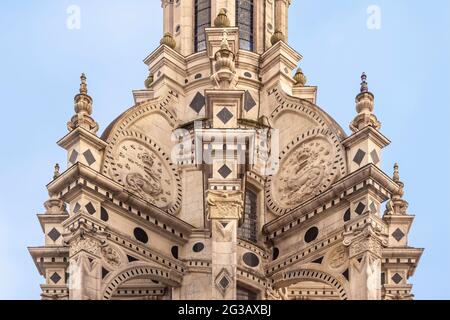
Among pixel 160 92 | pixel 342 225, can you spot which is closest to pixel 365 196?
pixel 342 225

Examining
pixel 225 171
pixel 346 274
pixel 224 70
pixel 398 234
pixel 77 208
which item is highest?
pixel 224 70

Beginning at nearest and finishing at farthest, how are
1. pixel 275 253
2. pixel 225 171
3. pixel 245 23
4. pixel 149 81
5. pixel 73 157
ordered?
pixel 225 171
pixel 73 157
pixel 275 253
pixel 149 81
pixel 245 23

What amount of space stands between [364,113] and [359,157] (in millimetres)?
1469

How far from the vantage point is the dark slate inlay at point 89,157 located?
198 feet

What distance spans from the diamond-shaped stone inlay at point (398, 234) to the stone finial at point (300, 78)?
645cm

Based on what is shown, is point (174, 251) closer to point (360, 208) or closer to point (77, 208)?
point (77, 208)

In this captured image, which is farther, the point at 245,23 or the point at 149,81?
the point at 245,23

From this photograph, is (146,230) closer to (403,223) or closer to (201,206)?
(201,206)

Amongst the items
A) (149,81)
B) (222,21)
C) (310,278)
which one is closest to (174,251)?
(310,278)

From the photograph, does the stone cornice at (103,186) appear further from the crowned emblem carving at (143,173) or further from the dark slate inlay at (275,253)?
the dark slate inlay at (275,253)

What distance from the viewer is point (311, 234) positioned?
200 feet

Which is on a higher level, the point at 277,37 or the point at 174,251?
the point at 277,37

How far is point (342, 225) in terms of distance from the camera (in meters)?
59.6

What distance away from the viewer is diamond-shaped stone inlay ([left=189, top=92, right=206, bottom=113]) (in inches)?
2571
